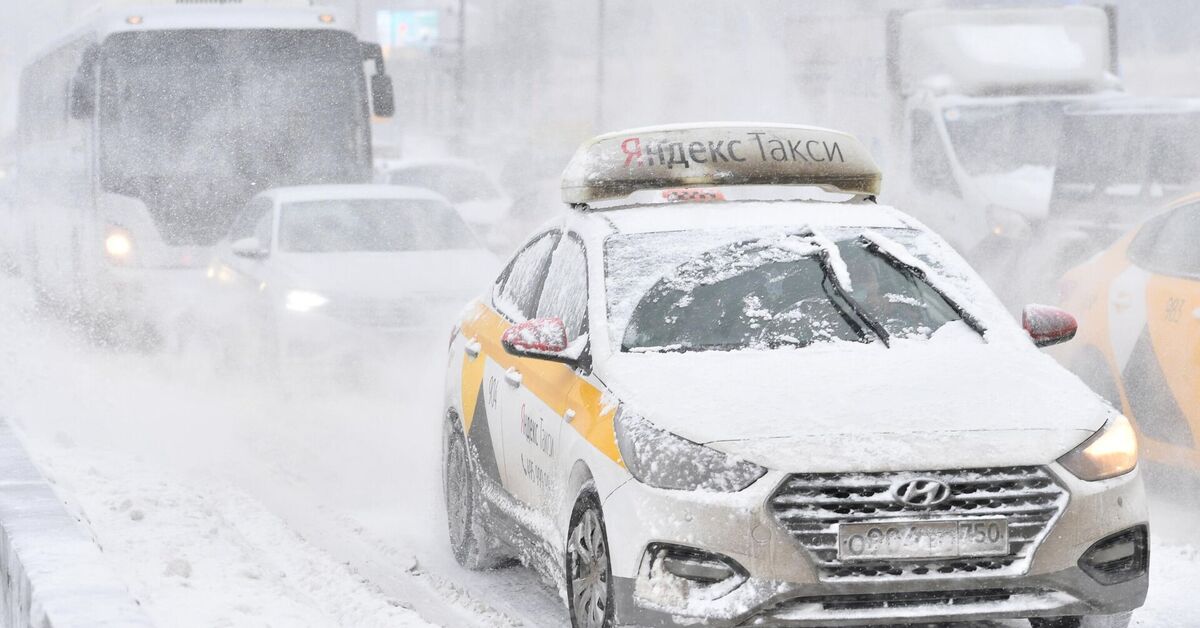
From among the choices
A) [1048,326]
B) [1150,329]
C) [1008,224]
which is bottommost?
[1008,224]

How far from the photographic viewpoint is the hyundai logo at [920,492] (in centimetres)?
479

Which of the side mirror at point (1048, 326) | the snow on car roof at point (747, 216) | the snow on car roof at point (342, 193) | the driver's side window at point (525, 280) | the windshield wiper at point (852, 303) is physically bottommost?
the snow on car roof at point (342, 193)

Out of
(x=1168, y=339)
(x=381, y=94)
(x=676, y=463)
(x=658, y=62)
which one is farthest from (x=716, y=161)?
(x=658, y=62)

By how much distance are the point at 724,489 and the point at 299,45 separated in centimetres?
1184

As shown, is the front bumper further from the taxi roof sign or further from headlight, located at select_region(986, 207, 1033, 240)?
headlight, located at select_region(986, 207, 1033, 240)

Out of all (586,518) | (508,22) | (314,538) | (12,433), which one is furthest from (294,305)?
(508,22)

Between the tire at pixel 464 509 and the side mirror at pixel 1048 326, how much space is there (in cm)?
221

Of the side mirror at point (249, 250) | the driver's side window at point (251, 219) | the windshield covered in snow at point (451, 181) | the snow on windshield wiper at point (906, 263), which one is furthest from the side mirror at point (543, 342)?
the windshield covered in snow at point (451, 181)

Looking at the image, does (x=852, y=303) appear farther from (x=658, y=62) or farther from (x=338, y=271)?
(x=658, y=62)

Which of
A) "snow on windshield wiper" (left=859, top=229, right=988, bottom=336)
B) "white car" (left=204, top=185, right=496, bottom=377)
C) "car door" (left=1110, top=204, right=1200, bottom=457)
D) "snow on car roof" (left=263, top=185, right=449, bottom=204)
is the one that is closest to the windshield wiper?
"snow on windshield wiper" (left=859, top=229, right=988, bottom=336)

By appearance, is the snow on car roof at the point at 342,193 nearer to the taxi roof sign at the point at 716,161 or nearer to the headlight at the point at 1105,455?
the taxi roof sign at the point at 716,161

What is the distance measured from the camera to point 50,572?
4.32 metres

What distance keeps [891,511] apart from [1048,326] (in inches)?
56.7

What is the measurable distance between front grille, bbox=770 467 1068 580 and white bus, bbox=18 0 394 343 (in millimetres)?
11170
